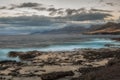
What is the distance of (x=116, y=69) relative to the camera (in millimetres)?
23469

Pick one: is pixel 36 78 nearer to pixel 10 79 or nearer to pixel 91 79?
pixel 10 79

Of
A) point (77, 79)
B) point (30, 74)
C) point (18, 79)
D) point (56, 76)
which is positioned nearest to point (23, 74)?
point (30, 74)

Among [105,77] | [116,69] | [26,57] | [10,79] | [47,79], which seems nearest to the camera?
[105,77]

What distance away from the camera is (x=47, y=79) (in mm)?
25719

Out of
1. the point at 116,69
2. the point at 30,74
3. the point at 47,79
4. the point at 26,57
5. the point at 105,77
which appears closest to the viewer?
the point at 105,77

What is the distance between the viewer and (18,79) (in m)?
27.5

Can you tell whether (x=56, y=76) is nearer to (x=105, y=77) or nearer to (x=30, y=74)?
(x=30, y=74)

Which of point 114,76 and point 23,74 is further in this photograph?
point 23,74

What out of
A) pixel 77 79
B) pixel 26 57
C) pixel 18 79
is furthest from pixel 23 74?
pixel 26 57

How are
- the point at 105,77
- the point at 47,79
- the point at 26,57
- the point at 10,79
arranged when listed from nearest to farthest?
the point at 105,77 → the point at 47,79 → the point at 10,79 → the point at 26,57

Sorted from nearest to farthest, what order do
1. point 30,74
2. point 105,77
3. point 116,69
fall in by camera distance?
1. point 105,77
2. point 116,69
3. point 30,74

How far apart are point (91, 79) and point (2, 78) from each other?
10206 millimetres

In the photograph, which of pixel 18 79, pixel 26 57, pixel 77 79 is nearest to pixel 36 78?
pixel 18 79

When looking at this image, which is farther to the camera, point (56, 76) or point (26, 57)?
point (26, 57)
